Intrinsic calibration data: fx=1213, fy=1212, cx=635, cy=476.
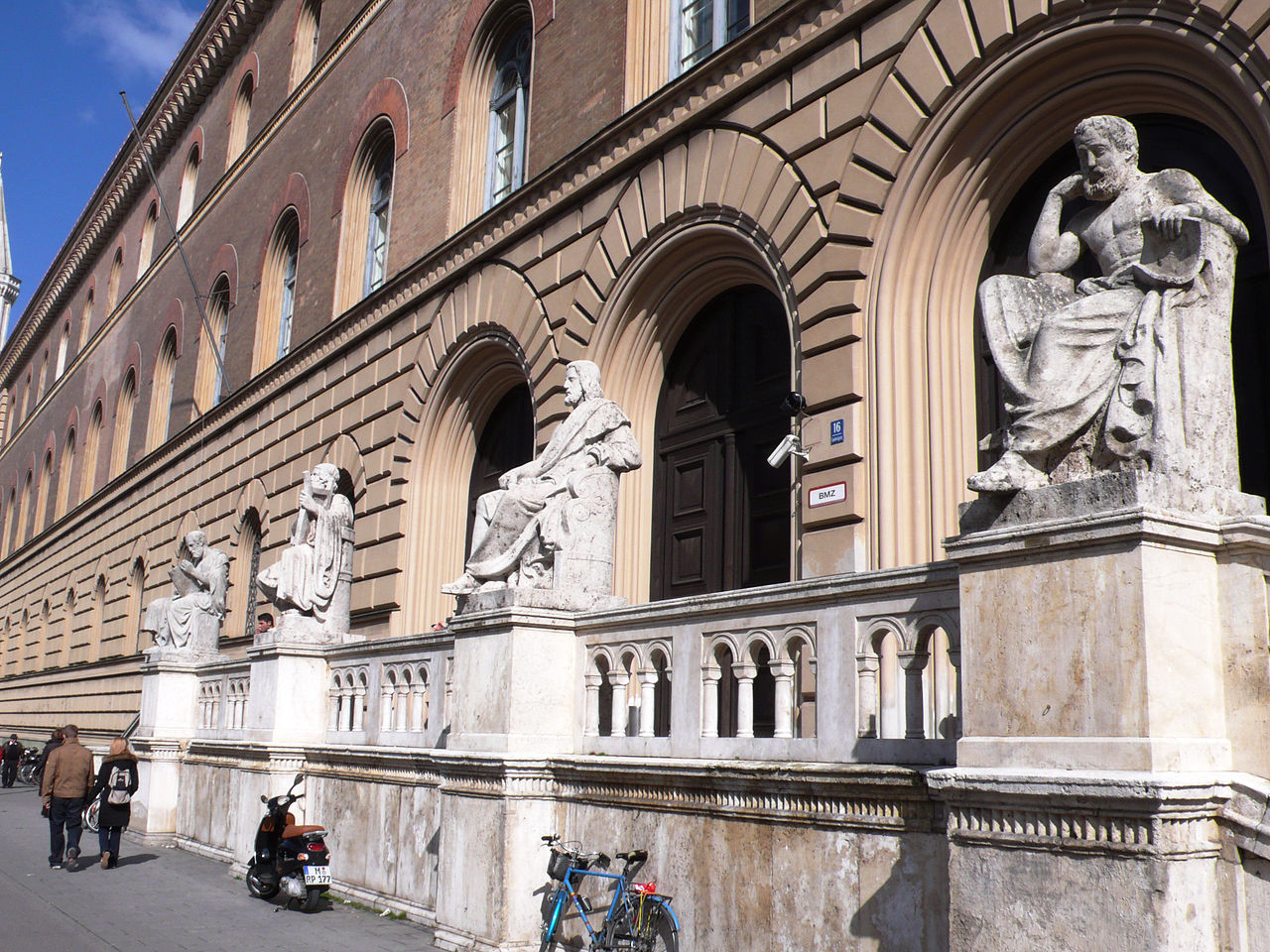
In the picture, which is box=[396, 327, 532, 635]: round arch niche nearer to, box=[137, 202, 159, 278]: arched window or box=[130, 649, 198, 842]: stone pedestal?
box=[130, 649, 198, 842]: stone pedestal

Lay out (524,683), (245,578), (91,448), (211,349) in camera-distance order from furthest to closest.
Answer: (91,448) < (211,349) < (245,578) < (524,683)

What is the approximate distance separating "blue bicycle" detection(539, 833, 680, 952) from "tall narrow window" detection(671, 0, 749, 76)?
7999mm

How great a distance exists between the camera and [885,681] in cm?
850

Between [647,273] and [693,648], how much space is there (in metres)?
6.13

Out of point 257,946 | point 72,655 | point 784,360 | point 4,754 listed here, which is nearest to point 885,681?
point 784,360

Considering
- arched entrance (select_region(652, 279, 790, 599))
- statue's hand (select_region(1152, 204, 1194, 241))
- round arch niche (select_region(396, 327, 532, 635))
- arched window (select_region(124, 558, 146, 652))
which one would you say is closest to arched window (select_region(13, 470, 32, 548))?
arched window (select_region(124, 558, 146, 652))

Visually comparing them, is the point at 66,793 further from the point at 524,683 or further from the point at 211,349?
the point at 211,349

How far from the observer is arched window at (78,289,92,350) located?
42.8m

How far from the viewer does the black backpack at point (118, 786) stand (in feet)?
44.9

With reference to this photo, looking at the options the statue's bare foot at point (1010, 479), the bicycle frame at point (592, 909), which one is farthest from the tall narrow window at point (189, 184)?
the statue's bare foot at point (1010, 479)

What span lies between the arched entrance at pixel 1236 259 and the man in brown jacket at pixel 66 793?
1103cm

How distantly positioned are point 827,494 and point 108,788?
9.29m

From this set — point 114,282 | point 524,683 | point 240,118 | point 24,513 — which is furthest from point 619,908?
point 24,513

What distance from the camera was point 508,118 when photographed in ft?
54.3
